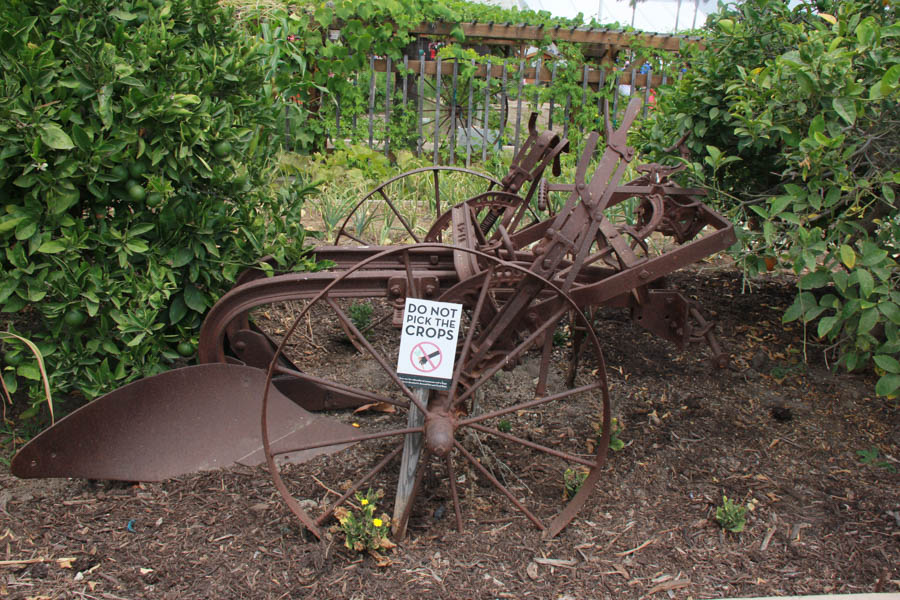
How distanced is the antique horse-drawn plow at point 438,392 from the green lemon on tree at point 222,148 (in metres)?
0.50

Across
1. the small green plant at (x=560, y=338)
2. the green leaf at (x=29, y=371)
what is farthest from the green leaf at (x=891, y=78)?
the green leaf at (x=29, y=371)

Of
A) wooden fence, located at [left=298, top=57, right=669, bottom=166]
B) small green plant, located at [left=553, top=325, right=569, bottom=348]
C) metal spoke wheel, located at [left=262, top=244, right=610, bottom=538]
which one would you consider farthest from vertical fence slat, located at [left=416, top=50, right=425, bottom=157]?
metal spoke wheel, located at [left=262, top=244, right=610, bottom=538]

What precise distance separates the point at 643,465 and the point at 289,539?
1398 mm

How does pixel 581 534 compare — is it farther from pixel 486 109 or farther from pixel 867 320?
pixel 486 109

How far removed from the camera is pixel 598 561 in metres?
2.26

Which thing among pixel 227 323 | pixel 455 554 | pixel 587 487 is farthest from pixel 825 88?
pixel 227 323

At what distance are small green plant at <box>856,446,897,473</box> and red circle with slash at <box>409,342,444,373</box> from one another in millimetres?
1914

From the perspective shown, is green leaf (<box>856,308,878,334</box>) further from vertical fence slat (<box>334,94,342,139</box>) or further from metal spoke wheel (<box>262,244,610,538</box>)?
vertical fence slat (<box>334,94,342,139</box>)

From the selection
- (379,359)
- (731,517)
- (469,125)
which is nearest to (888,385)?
(731,517)

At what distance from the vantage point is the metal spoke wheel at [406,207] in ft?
15.2

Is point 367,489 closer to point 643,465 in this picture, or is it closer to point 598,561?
point 598,561

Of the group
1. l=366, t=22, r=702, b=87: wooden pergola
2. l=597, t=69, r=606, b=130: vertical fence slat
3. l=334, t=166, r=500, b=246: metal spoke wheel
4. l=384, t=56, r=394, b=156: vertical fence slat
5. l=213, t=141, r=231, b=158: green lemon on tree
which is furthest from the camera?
l=597, t=69, r=606, b=130: vertical fence slat

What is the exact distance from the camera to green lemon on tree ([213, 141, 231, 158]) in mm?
2594

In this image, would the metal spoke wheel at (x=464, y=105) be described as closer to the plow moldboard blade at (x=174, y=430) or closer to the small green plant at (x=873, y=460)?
the plow moldboard blade at (x=174, y=430)
